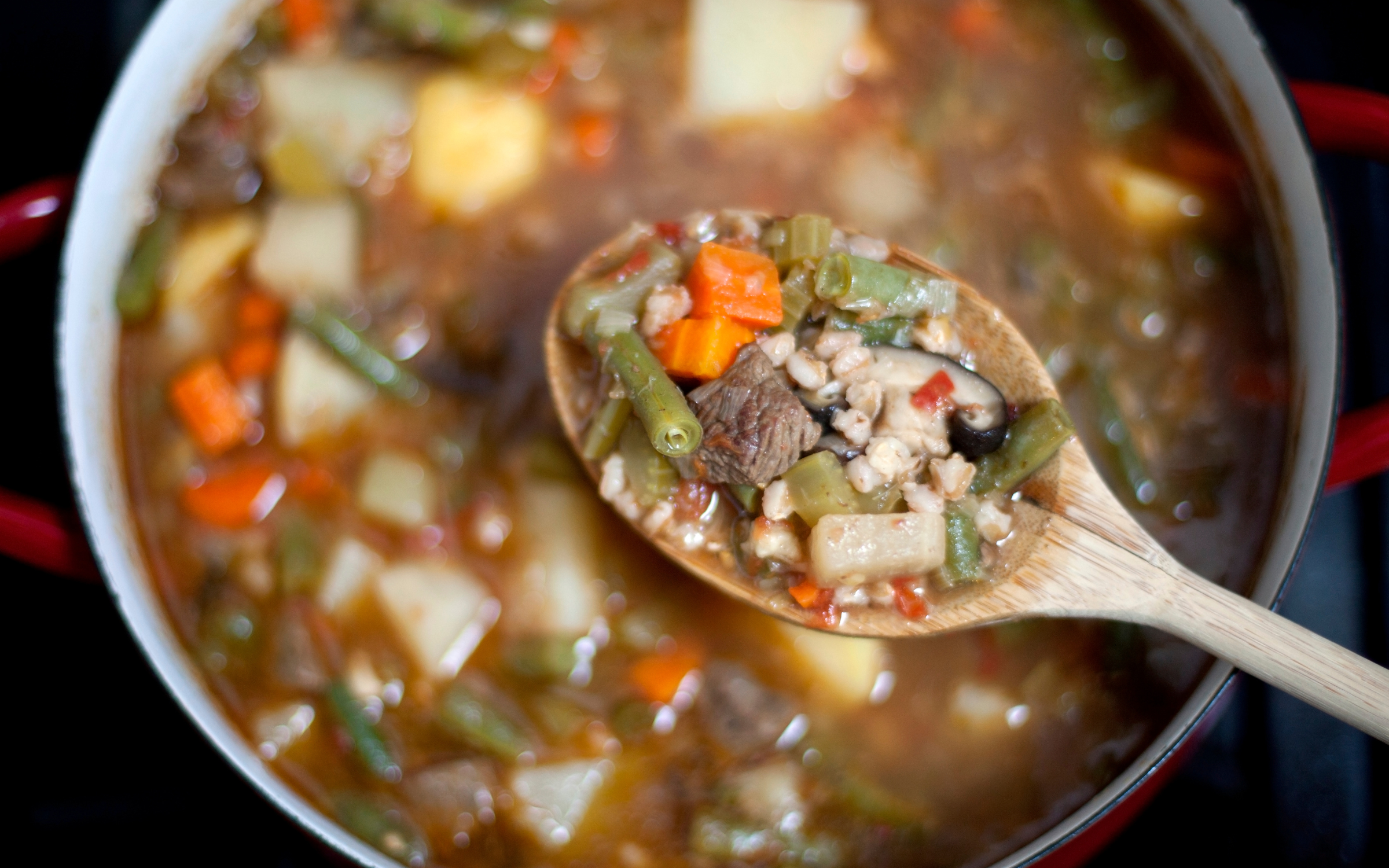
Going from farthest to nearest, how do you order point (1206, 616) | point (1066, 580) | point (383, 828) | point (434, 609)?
1. point (434, 609)
2. point (383, 828)
3. point (1066, 580)
4. point (1206, 616)

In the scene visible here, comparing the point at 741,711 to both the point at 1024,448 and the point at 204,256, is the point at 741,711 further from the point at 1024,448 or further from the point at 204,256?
the point at 204,256

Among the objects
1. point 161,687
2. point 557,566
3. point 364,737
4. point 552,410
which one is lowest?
point 161,687

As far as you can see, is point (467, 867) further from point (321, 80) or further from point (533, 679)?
point (321, 80)

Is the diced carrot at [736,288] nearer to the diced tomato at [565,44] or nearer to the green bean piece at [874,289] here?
the green bean piece at [874,289]

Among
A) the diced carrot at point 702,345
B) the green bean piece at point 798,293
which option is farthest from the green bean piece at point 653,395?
the green bean piece at point 798,293

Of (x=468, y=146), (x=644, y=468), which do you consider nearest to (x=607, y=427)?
(x=644, y=468)

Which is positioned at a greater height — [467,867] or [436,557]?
[436,557]

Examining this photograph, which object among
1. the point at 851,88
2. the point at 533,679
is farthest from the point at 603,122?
the point at 533,679
